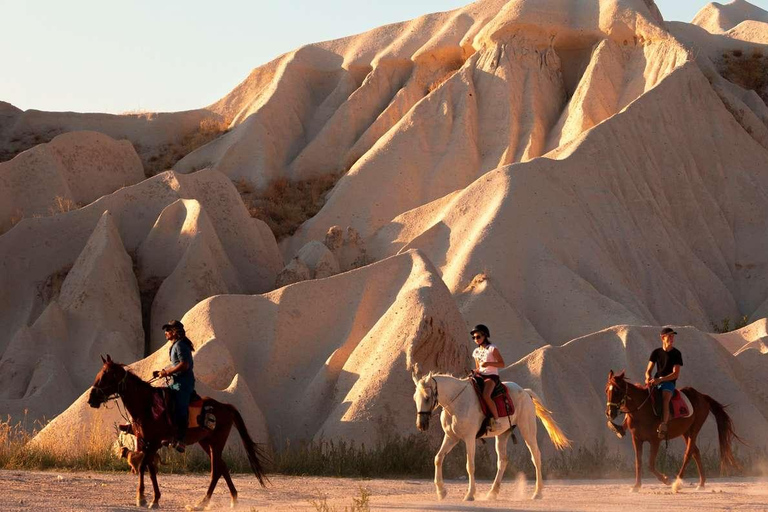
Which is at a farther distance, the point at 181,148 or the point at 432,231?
the point at 181,148

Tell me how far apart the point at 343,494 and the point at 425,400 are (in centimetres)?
234

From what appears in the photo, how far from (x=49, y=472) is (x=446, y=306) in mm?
9944

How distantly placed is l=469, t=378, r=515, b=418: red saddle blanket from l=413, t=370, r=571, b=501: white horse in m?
0.06

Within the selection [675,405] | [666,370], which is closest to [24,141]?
[675,405]

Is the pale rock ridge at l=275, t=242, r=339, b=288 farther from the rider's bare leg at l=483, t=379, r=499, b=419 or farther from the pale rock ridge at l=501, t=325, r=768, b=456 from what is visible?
the rider's bare leg at l=483, t=379, r=499, b=419

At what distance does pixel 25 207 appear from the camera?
43.6m

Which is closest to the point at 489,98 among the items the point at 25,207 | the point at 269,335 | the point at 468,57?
the point at 468,57

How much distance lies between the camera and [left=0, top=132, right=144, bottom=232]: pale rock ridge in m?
43.6

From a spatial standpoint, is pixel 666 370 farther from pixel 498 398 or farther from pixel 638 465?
pixel 498 398

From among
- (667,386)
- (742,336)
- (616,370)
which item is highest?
(742,336)

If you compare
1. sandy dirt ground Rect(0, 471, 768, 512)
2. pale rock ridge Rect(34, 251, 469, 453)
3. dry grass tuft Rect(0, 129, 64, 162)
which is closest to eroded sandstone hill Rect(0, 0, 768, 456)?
pale rock ridge Rect(34, 251, 469, 453)

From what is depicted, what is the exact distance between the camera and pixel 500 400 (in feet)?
53.3

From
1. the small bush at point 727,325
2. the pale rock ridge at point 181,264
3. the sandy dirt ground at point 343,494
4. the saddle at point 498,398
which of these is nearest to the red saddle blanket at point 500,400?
the saddle at point 498,398

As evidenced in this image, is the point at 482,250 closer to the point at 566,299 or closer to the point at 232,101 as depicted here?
the point at 566,299
